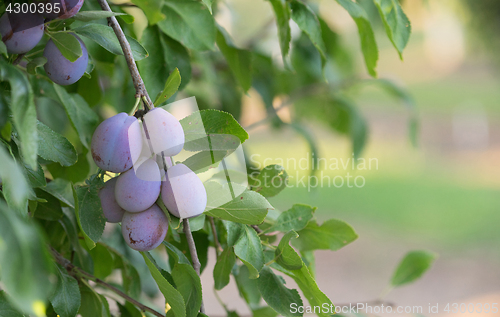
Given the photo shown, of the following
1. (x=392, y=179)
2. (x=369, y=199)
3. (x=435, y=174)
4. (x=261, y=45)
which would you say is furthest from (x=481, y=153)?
(x=261, y=45)

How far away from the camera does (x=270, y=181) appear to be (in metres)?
0.30

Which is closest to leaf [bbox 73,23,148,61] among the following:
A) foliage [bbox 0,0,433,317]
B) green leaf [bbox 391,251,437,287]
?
foliage [bbox 0,0,433,317]

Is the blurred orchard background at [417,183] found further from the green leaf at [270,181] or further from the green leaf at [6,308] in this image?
the green leaf at [6,308]

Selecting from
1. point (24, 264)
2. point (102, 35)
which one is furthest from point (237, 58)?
point (24, 264)

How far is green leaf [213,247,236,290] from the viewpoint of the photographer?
0.27 m

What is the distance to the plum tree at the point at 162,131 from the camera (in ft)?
0.65

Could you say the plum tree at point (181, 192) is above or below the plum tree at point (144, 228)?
above

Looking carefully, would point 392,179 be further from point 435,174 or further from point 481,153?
point 481,153

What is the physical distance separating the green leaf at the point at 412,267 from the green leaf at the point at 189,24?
1.02 ft

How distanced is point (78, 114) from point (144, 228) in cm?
14

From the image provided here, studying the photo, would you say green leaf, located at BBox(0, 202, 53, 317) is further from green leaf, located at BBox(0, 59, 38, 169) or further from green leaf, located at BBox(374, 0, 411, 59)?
green leaf, located at BBox(374, 0, 411, 59)

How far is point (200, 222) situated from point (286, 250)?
53mm

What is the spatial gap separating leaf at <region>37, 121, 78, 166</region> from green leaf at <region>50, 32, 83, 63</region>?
5 centimetres

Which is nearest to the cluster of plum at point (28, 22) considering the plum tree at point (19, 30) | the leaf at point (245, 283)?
the plum tree at point (19, 30)
